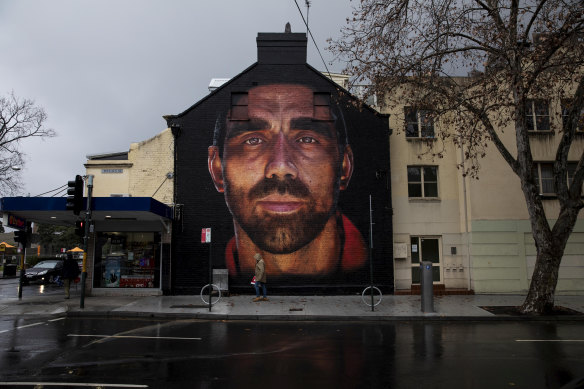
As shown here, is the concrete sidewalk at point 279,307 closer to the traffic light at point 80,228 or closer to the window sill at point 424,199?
the traffic light at point 80,228

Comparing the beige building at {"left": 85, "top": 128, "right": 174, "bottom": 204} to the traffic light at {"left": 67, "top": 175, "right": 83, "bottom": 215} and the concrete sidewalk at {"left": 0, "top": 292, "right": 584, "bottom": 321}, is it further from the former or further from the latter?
the concrete sidewalk at {"left": 0, "top": 292, "right": 584, "bottom": 321}

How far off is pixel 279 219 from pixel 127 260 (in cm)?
645

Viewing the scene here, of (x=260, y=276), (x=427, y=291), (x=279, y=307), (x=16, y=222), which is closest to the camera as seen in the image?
(x=427, y=291)

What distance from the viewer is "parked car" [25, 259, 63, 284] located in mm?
24516

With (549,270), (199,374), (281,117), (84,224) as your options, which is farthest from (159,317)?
(549,270)

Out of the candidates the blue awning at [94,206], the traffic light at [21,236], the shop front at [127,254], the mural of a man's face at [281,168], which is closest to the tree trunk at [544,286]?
the mural of a man's face at [281,168]

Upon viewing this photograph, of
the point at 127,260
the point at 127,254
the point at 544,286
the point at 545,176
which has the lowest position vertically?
the point at 544,286

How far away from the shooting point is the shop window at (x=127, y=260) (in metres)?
17.1

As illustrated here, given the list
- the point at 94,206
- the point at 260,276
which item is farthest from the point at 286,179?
the point at 94,206

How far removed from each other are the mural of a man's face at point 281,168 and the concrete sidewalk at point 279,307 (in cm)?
293

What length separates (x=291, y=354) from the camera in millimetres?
8008

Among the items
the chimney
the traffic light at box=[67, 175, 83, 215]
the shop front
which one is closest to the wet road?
the traffic light at box=[67, 175, 83, 215]

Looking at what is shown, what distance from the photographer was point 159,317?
12.9 meters

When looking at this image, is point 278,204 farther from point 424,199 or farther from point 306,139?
point 424,199
